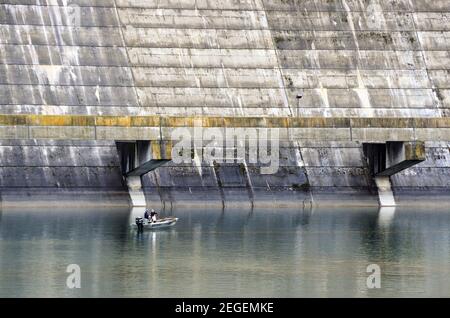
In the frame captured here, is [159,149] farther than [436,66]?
No

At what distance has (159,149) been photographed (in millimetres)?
88125

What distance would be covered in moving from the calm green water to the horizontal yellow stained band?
485 cm

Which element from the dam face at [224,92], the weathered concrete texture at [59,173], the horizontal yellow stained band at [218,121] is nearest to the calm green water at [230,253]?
the weathered concrete texture at [59,173]

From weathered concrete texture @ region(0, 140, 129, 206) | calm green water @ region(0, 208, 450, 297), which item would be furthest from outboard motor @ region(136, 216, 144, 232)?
weathered concrete texture @ region(0, 140, 129, 206)

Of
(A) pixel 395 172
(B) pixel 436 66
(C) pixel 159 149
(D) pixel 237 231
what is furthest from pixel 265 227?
(B) pixel 436 66

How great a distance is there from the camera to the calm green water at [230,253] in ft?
200

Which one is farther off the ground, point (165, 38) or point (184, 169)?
point (165, 38)

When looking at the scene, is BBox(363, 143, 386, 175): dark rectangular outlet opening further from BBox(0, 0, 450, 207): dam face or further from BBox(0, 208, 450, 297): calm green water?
BBox(0, 208, 450, 297): calm green water

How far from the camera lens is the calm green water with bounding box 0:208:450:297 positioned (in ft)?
200

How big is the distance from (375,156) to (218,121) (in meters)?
10.9

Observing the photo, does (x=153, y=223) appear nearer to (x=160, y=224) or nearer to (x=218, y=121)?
(x=160, y=224)

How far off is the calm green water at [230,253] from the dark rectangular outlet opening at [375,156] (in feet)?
11.6

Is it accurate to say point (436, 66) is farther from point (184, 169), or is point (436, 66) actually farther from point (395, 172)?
point (184, 169)
